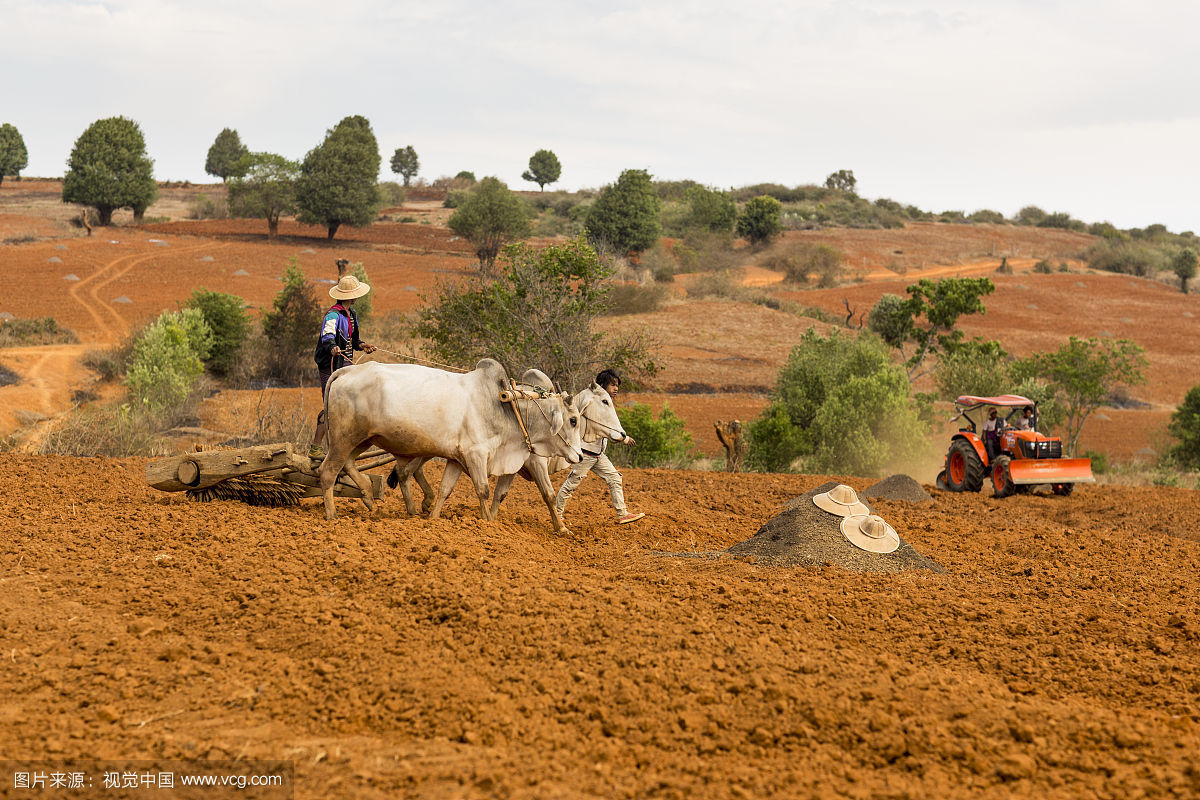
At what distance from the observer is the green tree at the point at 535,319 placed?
54.0 feet

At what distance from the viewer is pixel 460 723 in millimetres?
4203

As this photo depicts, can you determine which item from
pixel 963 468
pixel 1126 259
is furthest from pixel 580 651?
pixel 1126 259

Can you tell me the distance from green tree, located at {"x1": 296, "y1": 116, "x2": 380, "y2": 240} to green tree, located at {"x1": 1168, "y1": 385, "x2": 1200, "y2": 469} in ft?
135

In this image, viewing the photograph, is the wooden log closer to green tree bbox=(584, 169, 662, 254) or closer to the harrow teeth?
the harrow teeth

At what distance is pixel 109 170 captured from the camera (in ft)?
172

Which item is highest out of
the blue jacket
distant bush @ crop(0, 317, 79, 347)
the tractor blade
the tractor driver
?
the blue jacket

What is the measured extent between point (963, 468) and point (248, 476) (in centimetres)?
1046

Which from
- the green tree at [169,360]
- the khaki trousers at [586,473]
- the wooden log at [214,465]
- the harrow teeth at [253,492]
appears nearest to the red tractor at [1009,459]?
the khaki trousers at [586,473]

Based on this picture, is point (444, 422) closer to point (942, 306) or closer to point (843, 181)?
point (942, 306)

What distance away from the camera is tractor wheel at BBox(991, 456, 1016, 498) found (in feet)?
43.4

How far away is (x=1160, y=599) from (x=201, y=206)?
6627cm

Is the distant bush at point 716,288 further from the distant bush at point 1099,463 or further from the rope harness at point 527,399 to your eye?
the rope harness at point 527,399

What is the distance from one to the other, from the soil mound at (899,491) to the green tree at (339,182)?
4365 cm

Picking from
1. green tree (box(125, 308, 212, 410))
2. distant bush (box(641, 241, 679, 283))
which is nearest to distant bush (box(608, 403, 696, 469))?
green tree (box(125, 308, 212, 410))
